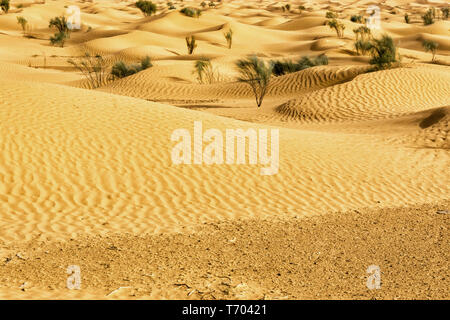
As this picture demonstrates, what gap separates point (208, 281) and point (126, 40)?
1864 inches

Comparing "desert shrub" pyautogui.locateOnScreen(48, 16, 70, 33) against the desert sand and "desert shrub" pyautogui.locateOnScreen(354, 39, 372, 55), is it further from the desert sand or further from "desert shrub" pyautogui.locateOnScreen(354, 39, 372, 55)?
the desert sand

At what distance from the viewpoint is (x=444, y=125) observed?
15.5 m

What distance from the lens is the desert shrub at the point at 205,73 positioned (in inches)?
1187

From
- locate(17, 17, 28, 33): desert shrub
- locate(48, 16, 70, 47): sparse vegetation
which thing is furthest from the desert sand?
locate(17, 17, 28, 33): desert shrub

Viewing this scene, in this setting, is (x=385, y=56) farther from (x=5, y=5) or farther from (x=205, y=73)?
(x=5, y=5)

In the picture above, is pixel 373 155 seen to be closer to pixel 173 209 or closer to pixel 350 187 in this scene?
pixel 350 187

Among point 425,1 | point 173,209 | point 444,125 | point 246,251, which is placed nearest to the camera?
point 246,251

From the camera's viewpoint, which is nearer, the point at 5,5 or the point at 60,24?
the point at 60,24

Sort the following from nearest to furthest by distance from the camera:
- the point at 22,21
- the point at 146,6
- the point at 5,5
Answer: the point at 22,21 → the point at 5,5 → the point at 146,6

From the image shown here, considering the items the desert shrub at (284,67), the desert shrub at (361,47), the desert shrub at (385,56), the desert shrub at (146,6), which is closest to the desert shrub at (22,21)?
the desert shrub at (146,6)

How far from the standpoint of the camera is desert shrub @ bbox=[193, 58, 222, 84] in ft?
98.9

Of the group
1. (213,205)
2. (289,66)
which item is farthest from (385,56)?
(213,205)

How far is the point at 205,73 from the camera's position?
102 ft

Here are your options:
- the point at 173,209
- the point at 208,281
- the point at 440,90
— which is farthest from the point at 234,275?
the point at 440,90
